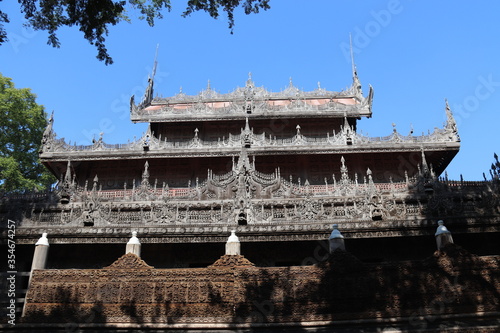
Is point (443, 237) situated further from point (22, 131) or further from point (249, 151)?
point (22, 131)

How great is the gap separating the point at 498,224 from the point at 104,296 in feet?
36.0

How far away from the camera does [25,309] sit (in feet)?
32.3

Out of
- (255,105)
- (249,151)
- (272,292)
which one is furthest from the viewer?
(255,105)

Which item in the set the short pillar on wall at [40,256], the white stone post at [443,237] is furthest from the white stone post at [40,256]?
the white stone post at [443,237]

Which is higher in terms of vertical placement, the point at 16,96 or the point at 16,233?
the point at 16,96

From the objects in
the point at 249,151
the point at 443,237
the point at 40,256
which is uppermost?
the point at 249,151

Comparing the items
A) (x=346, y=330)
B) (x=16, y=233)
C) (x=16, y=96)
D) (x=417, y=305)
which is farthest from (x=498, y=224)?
(x=16, y=96)

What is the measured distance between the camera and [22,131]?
28891 millimetres

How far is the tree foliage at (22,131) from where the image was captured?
92.2 ft

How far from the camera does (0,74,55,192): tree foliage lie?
28106 mm

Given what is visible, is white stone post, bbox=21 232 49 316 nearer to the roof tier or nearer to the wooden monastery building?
the wooden monastery building

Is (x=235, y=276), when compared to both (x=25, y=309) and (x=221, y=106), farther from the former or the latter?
(x=221, y=106)

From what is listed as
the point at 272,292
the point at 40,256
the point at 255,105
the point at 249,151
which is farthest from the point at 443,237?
the point at 255,105

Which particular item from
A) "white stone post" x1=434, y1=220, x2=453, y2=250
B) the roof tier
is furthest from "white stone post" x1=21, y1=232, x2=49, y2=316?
the roof tier
